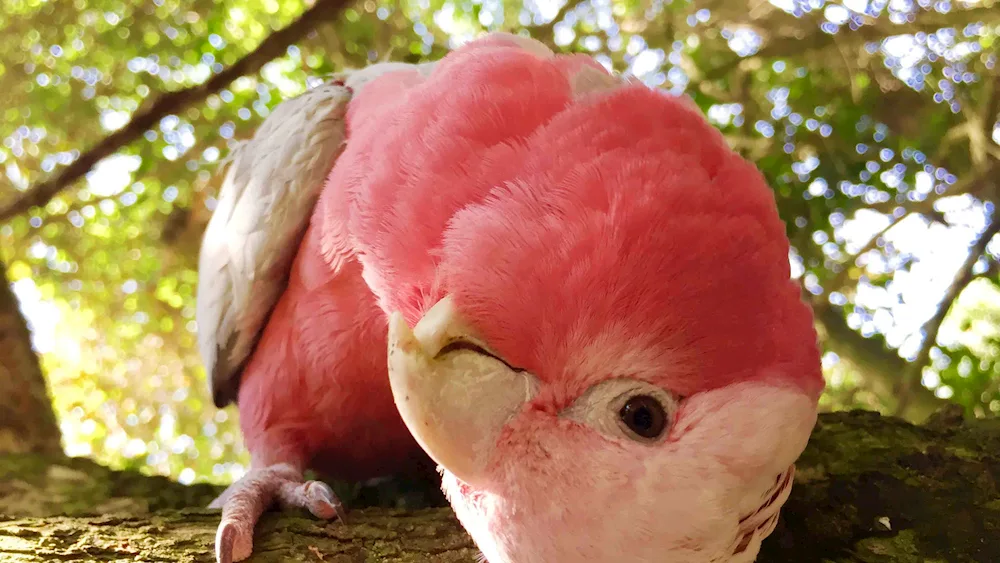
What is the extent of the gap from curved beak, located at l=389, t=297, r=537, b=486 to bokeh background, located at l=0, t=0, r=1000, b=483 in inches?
57.0

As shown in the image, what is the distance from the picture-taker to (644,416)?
1.84ft

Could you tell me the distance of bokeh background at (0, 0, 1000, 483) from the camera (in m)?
2.03

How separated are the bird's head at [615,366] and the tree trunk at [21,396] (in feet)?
6.42

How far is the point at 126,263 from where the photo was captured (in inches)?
120

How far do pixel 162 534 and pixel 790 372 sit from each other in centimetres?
93

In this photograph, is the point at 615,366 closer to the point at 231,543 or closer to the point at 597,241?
the point at 597,241

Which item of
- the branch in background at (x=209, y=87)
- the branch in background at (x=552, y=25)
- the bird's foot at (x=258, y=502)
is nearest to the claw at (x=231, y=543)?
the bird's foot at (x=258, y=502)

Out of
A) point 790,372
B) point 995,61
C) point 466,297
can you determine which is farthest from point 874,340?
point 466,297

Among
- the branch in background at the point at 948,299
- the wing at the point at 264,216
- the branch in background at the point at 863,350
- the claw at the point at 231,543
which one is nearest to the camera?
the claw at the point at 231,543

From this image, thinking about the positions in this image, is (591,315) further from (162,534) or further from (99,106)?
(99,106)

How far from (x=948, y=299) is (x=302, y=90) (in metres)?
2.14

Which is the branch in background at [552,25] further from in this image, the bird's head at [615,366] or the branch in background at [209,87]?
the bird's head at [615,366]

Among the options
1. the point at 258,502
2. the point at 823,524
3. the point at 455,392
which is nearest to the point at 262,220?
the point at 258,502

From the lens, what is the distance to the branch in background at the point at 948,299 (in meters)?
1.90
